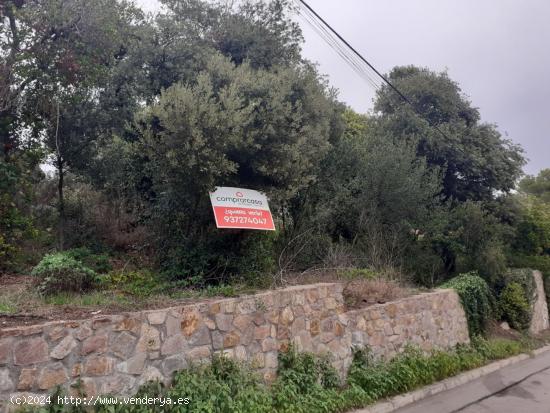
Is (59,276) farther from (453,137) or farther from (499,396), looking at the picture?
(453,137)

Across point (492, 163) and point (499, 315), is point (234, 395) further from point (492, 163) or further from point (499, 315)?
point (492, 163)

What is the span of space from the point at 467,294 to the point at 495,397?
3.76 m

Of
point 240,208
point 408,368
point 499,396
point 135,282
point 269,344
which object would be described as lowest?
point 499,396

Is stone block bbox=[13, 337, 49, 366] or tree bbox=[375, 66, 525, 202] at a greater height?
tree bbox=[375, 66, 525, 202]

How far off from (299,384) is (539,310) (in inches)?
535

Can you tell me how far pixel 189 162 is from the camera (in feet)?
22.7

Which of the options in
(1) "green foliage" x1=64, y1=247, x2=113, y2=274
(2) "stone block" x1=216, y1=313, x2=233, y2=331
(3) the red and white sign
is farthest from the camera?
(1) "green foliage" x1=64, y1=247, x2=113, y2=274

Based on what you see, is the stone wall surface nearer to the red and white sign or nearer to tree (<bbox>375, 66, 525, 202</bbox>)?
tree (<bbox>375, 66, 525, 202</bbox>)

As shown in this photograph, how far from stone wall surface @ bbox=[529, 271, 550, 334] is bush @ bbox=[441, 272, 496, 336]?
358 centimetres

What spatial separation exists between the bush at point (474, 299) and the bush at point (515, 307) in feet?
4.88

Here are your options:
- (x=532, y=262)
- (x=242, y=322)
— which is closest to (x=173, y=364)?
(x=242, y=322)

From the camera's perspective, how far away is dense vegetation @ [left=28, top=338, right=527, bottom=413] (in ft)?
17.3

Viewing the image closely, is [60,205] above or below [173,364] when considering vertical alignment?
above

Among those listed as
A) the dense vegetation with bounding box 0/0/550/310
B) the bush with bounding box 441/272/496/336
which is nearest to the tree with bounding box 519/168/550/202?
the dense vegetation with bounding box 0/0/550/310
